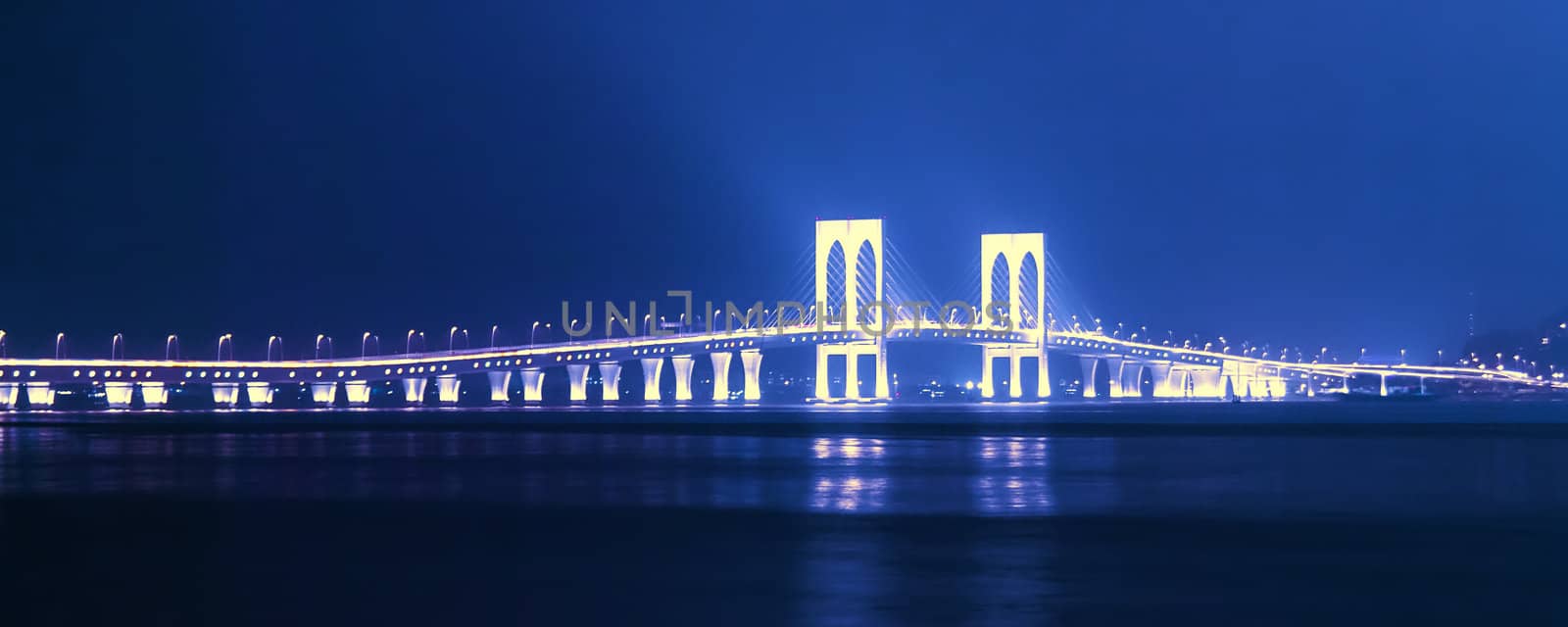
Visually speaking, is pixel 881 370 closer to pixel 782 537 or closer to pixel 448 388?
pixel 448 388

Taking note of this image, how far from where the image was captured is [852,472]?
20422 millimetres

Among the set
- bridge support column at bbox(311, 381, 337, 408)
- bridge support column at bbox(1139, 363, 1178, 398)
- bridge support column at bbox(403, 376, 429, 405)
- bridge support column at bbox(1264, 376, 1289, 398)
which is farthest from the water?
bridge support column at bbox(1264, 376, 1289, 398)

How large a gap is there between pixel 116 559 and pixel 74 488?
6987 mm

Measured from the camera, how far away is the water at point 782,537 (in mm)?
8898

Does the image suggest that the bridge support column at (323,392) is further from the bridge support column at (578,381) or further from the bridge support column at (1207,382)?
the bridge support column at (1207,382)

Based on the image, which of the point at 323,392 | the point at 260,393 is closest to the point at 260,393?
the point at 260,393

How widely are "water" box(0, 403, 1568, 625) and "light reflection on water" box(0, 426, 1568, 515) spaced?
0.11m

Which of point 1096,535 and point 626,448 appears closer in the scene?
point 1096,535

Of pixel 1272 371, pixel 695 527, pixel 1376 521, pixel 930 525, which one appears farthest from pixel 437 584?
pixel 1272 371

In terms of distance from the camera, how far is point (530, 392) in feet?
261

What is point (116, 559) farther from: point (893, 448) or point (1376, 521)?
point (893, 448)

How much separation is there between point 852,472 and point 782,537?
313 inches

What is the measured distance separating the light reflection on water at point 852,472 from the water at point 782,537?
4.2 inches

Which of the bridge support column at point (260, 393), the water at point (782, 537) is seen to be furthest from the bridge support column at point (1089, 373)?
the water at point (782, 537)
